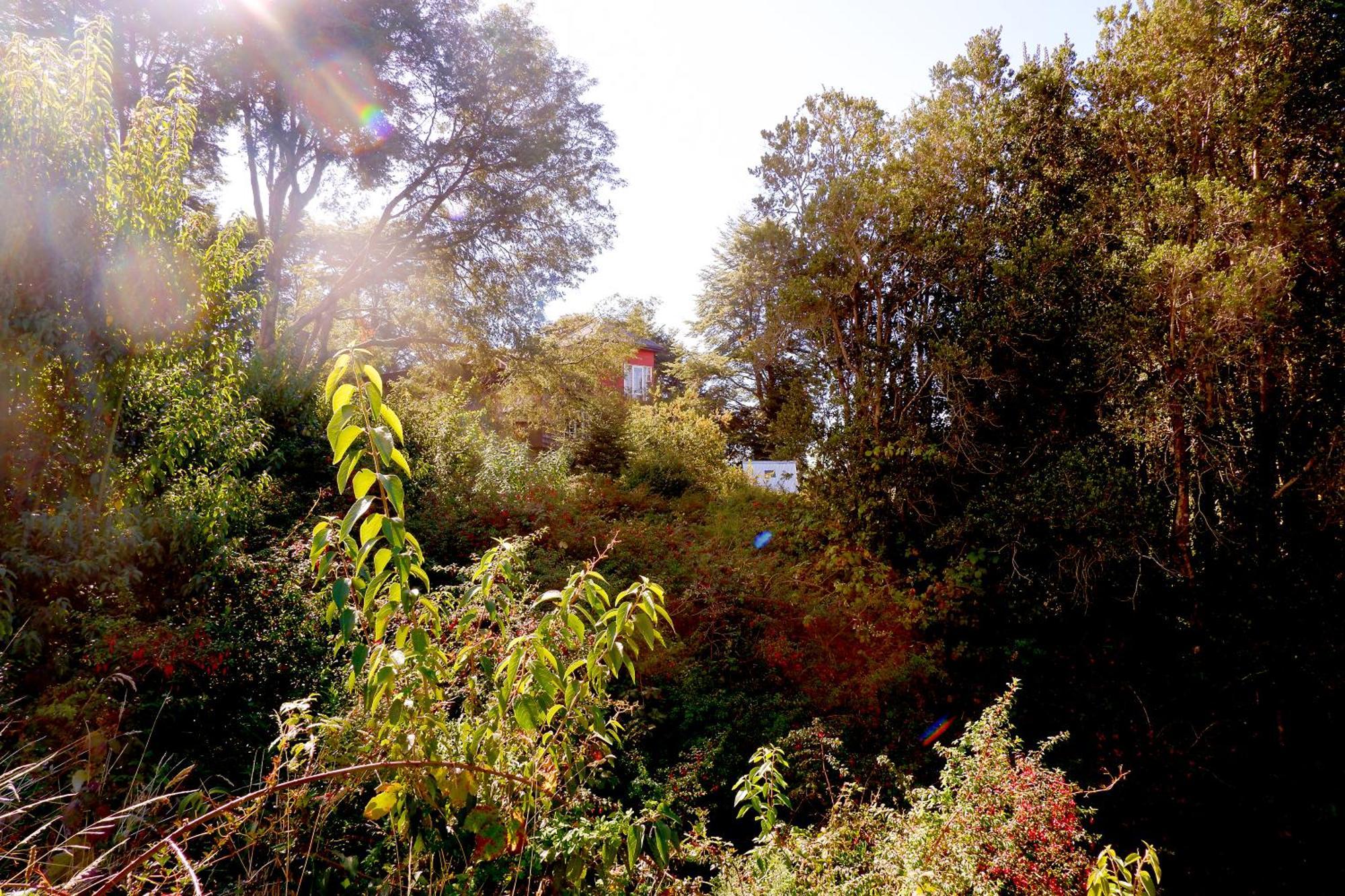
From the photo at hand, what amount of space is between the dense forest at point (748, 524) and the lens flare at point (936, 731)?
0.09m


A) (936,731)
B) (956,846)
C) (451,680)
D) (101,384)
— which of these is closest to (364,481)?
(451,680)

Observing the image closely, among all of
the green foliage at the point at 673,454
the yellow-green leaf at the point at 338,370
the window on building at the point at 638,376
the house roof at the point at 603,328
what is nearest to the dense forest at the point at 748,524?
the yellow-green leaf at the point at 338,370

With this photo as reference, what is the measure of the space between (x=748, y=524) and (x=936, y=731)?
12.7 ft

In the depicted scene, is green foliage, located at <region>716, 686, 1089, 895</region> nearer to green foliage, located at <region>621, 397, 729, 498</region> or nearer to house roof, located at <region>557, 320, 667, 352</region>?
green foliage, located at <region>621, 397, 729, 498</region>

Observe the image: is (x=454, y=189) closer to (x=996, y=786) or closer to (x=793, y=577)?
(x=793, y=577)

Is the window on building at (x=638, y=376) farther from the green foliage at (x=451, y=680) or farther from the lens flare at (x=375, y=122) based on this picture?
the green foliage at (x=451, y=680)

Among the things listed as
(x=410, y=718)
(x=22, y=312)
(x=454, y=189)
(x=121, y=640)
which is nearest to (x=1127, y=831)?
(x=410, y=718)

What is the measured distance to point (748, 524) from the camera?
30.3ft

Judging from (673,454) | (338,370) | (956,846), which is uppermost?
(673,454)

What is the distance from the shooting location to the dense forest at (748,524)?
216 cm

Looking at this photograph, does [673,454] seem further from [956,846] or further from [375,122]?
[956,846]

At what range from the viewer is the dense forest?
2162 mm

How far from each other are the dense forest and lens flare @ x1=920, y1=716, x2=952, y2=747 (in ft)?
0.29

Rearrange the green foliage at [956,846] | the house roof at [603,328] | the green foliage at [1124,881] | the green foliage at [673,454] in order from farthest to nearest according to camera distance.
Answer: the house roof at [603,328] → the green foliage at [673,454] → the green foliage at [956,846] → the green foliage at [1124,881]
